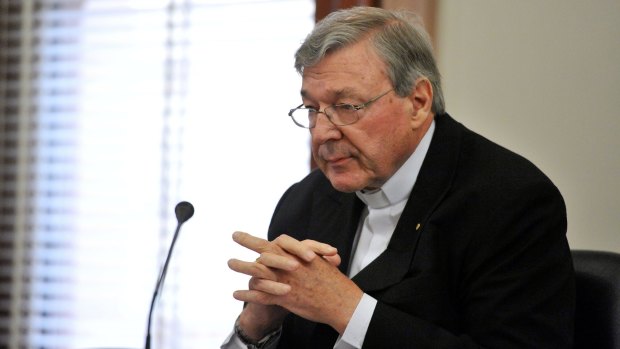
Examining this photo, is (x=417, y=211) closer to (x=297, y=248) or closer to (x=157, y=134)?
(x=297, y=248)

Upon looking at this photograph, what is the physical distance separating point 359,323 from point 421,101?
0.49m

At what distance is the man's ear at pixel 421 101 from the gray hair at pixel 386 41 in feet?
0.06

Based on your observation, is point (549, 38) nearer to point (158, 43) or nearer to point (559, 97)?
point (559, 97)

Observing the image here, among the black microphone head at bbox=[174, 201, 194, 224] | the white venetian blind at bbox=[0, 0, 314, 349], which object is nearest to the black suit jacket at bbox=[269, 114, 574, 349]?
the black microphone head at bbox=[174, 201, 194, 224]

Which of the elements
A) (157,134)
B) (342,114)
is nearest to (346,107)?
(342,114)

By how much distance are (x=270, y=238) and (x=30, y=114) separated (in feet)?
5.74

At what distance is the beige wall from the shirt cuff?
100 cm

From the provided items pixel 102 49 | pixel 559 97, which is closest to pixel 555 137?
pixel 559 97

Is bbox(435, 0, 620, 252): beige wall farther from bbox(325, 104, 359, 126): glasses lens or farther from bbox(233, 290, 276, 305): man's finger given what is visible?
bbox(233, 290, 276, 305): man's finger

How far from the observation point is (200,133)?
9.95 feet

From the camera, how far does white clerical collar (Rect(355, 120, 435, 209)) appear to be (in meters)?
1.76

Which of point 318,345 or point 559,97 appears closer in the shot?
point 318,345

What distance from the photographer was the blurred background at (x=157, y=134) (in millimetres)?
2434

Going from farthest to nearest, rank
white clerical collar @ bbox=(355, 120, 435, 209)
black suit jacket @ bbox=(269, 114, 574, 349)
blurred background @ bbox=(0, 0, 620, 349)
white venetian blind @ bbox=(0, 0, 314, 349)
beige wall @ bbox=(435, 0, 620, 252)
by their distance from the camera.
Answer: white venetian blind @ bbox=(0, 0, 314, 349) → blurred background @ bbox=(0, 0, 620, 349) → beige wall @ bbox=(435, 0, 620, 252) → white clerical collar @ bbox=(355, 120, 435, 209) → black suit jacket @ bbox=(269, 114, 574, 349)
